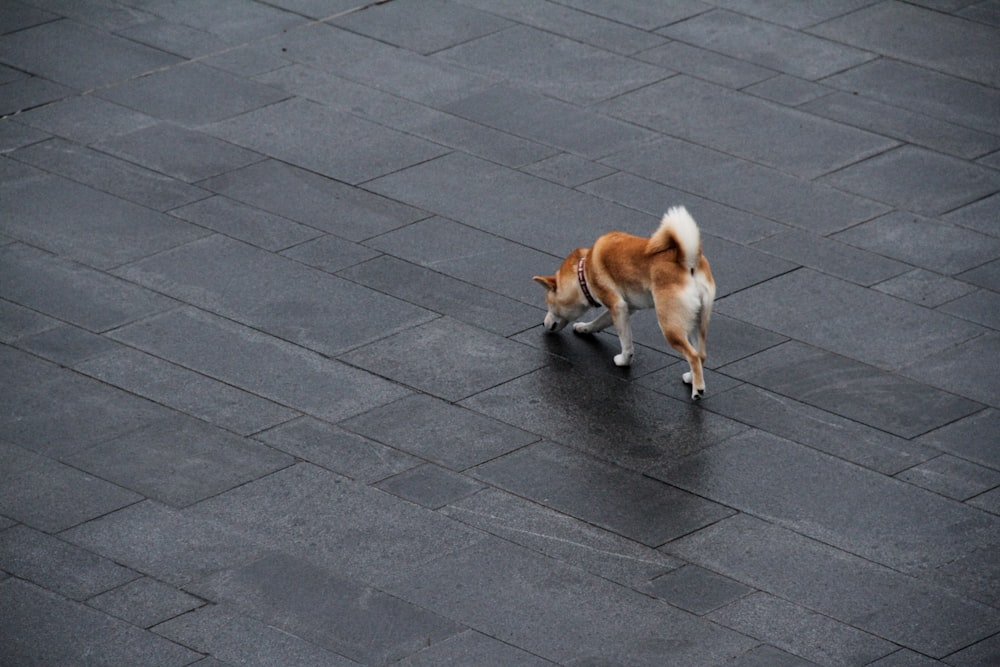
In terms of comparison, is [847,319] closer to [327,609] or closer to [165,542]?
[327,609]

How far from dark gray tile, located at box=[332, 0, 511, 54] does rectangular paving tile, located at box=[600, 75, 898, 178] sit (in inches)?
92.0

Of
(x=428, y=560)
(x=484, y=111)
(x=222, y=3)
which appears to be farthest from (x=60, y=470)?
(x=222, y=3)

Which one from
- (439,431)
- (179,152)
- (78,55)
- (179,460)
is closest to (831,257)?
(439,431)

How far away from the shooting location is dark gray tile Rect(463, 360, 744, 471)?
11875mm

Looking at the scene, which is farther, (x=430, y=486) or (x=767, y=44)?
(x=767, y=44)


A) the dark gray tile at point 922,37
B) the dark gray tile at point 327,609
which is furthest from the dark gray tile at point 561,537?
the dark gray tile at point 922,37

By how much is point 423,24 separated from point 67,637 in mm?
10479

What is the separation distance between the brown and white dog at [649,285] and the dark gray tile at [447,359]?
538mm

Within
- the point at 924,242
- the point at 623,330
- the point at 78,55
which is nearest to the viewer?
the point at 623,330

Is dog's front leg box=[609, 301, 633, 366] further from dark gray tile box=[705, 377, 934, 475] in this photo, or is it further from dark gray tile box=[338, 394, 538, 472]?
dark gray tile box=[338, 394, 538, 472]

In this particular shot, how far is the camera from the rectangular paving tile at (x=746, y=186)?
49.2 feet

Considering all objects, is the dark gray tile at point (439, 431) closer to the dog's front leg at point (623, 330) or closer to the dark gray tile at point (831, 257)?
the dog's front leg at point (623, 330)

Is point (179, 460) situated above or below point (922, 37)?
below

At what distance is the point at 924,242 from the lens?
14.6 metres
